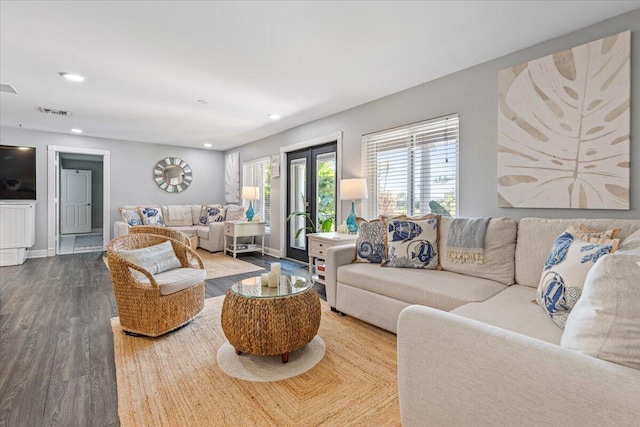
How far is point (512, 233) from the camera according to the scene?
230 cm

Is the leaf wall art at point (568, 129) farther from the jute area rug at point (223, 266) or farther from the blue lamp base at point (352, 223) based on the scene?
the jute area rug at point (223, 266)

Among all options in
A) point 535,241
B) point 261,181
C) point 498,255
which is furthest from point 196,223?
point 535,241

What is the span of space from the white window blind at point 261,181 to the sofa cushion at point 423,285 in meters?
3.69

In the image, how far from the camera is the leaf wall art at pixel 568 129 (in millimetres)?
2082

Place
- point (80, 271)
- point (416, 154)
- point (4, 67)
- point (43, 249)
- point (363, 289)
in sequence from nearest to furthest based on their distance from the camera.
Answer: point (363, 289) → point (4, 67) → point (416, 154) → point (80, 271) → point (43, 249)

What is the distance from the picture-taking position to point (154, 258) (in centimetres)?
262

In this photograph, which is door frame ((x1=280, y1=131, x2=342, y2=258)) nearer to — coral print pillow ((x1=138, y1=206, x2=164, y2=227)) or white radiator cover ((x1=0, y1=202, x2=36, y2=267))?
coral print pillow ((x1=138, y1=206, x2=164, y2=227))

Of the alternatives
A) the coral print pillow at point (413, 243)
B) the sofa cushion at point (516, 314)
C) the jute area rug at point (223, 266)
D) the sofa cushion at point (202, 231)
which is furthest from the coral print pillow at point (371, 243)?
the sofa cushion at point (202, 231)

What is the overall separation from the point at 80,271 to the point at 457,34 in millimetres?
5514

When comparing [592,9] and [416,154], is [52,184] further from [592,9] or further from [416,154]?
[592,9]

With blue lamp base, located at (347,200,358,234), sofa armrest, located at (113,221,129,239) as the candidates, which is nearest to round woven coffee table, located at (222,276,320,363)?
blue lamp base, located at (347,200,358,234)

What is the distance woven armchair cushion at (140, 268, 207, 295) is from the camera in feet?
7.77

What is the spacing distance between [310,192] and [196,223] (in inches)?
129

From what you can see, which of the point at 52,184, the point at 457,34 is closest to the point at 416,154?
the point at 457,34
